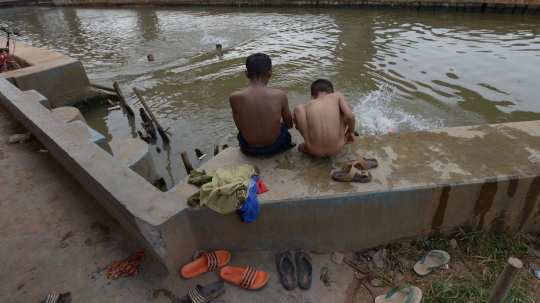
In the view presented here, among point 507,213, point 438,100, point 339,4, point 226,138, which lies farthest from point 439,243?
point 339,4

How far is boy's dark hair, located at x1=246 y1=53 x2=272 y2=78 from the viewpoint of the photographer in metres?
3.40

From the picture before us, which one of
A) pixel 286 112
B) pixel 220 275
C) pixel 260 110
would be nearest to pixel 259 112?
pixel 260 110

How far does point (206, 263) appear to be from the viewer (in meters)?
3.18

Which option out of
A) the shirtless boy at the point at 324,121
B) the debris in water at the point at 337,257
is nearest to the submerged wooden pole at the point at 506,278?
the debris in water at the point at 337,257

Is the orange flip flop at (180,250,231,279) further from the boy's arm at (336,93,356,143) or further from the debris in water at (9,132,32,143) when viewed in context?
the debris in water at (9,132,32,143)

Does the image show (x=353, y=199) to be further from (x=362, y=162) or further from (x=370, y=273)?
(x=370, y=273)

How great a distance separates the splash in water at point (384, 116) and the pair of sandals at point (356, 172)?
398 cm

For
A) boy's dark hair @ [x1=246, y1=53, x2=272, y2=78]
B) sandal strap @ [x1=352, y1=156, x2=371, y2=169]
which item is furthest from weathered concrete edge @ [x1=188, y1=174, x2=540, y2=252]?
boy's dark hair @ [x1=246, y1=53, x2=272, y2=78]

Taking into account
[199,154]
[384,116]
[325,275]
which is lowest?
[199,154]

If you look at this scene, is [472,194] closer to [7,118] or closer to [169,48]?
[7,118]

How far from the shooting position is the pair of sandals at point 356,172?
3096 mm

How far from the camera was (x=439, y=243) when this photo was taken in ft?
11.1

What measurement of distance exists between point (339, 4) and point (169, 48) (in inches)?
432

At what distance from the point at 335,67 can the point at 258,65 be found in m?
7.98
